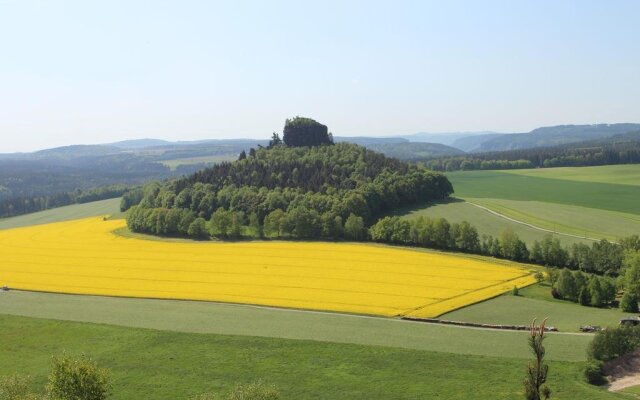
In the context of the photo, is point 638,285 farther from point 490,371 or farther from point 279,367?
point 279,367

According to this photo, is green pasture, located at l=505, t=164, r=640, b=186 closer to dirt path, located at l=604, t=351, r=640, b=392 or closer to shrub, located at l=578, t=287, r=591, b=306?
shrub, located at l=578, t=287, r=591, b=306

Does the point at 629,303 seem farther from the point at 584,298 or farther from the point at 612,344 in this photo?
the point at 612,344

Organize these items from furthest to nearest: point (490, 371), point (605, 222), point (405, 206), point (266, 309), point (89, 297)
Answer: point (405, 206)
point (605, 222)
point (89, 297)
point (266, 309)
point (490, 371)

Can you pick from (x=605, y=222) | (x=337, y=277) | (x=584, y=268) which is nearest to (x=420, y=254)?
(x=337, y=277)

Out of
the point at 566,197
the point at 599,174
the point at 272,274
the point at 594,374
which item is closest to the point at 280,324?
the point at 272,274

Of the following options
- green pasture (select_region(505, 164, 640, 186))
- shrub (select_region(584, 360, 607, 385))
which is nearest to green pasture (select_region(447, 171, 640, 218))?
green pasture (select_region(505, 164, 640, 186))
